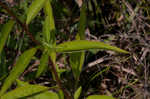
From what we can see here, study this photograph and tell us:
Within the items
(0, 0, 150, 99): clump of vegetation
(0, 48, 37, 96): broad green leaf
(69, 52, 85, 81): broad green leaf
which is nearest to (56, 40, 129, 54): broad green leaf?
(0, 48, 37, 96): broad green leaf

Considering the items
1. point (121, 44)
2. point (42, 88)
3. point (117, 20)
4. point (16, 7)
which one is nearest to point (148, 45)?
point (121, 44)

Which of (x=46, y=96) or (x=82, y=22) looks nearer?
(x=82, y=22)

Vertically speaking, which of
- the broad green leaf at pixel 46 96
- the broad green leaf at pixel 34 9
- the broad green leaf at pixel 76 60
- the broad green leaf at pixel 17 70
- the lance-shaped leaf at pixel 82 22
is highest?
the broad green leaf at pixel 34 9

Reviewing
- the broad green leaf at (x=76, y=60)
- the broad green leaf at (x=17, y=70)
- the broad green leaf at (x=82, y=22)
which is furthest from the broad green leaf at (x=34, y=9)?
the broad green leaf at (x=76, y=60)

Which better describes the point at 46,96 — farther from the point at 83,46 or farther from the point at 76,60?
the point at 83,46

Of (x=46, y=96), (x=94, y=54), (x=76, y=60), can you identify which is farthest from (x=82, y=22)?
(x=94, y=54)

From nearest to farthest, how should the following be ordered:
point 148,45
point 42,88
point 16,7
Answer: point 42,88
point 148,45
point 16,7

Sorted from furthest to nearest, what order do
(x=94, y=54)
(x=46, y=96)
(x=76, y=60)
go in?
(x=94, y=54) < (x=76, y=60) < (x=46, y=96)

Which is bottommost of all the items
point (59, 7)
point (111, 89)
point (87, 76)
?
point (111, 89)

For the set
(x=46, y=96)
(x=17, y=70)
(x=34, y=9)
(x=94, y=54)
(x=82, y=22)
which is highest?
(x=34, y=9)

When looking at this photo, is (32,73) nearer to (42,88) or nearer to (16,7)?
(16,7)

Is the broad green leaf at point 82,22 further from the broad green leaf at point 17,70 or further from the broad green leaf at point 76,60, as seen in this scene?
the broad green leaf at point 17,70
